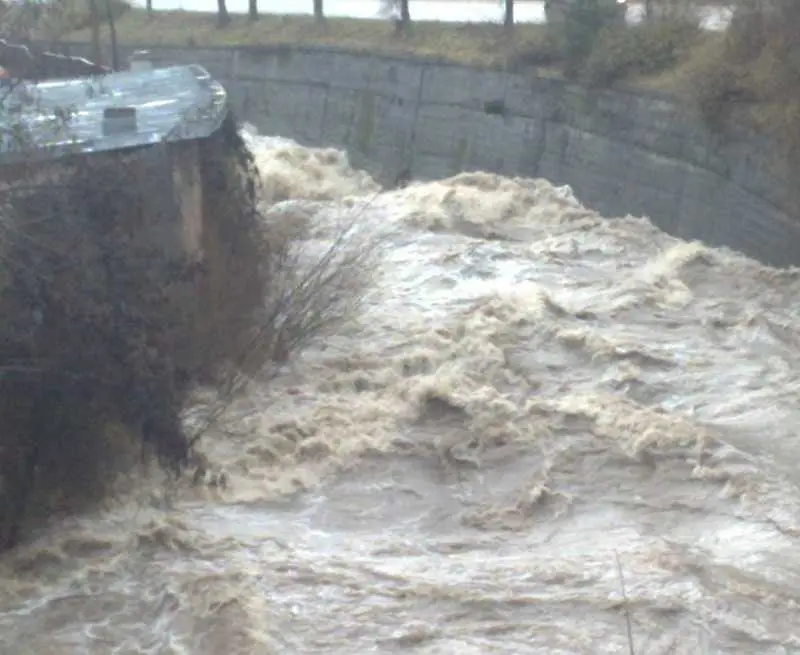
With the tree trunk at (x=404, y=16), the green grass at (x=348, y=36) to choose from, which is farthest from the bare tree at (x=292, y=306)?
the tree trunk at (x=404, y=16)

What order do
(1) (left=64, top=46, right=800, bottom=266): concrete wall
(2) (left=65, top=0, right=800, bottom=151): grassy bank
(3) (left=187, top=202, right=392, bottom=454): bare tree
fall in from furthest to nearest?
1. (1) (left=64, top=46, right=800, bottom=266): concrete wall
2. (2) (left=65, top=0, right=800, bottom=151): grassy bank
3. (3) (left=187, top=202, right=392, bottom=454): bare tree

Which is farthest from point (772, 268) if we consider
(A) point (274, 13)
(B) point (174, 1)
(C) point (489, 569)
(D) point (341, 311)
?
(B) point (174, 1)

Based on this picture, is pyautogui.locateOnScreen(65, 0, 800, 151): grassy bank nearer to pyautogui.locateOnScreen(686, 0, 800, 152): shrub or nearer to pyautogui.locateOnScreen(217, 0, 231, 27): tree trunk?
pyautogui.locateOnScreen(686, 0, 800, 152): shrub

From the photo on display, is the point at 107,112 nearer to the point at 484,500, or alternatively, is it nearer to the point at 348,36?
the point at 484,500

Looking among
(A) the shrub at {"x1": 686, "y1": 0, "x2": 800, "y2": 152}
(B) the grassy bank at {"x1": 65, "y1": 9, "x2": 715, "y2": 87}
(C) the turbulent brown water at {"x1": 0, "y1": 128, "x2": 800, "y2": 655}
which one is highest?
(A) the shrub at {"x1": 686, "y1": 0, "x2": 800, "y2": 152}

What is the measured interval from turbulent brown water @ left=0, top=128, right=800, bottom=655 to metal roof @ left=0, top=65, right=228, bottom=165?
2.83 m

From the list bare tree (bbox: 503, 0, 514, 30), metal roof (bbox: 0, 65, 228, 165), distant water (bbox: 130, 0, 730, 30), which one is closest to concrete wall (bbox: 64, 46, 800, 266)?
bare tree (bbox: 503, 0, 514, 30)

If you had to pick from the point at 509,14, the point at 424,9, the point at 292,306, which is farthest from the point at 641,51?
the point at 292,306

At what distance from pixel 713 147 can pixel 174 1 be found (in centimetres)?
2292

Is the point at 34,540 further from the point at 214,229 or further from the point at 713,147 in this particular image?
the point at 713,147

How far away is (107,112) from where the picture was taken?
46.4 ft

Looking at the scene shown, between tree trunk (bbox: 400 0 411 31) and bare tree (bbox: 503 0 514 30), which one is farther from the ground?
bare tree (bbox: 503 0 514 30)

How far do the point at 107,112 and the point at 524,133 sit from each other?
11.8m

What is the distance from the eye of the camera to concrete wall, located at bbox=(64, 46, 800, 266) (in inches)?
746
